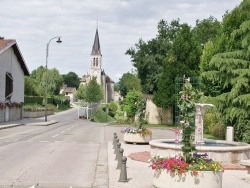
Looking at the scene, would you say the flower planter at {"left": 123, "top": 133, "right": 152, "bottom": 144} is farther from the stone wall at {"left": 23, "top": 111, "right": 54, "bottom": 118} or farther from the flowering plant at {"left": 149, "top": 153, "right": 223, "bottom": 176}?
the stone wall at {"left": 23, "top": 111, "right": 54, "bottom": 118}

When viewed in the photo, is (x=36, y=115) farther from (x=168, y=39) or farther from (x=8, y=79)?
(x=168, y=39)

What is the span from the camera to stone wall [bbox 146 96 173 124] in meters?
49.2

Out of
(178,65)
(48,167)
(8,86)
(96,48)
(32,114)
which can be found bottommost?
(48,167)

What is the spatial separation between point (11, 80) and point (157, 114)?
60.9ft

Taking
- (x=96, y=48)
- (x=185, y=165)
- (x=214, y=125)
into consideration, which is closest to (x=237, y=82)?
(x=214, y=125)

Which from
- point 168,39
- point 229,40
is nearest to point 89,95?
point 168,39

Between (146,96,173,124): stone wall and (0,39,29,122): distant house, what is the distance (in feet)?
55.4

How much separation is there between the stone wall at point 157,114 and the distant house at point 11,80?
1688cm

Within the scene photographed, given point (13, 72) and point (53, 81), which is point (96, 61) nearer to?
point (53, 81)

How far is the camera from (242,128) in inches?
961

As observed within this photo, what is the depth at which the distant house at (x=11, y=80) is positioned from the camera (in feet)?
151

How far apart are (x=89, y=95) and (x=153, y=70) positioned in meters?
35.5

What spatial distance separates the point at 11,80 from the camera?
163 feet

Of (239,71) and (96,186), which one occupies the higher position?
(239,71)
